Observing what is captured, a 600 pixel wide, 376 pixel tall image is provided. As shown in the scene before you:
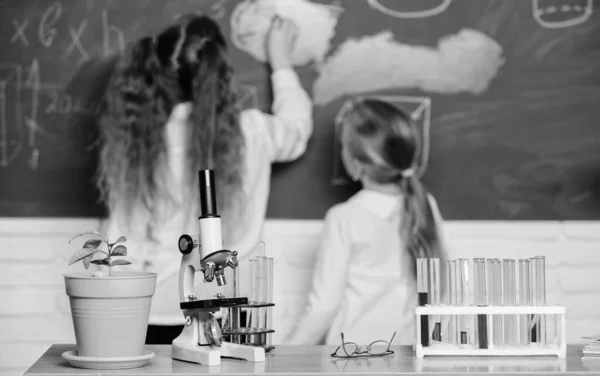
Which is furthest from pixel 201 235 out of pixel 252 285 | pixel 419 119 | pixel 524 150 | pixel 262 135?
pixel 524 150

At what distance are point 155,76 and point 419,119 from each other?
1039 millimetres

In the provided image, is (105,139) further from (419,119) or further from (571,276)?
(571,276)

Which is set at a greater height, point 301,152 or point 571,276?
point 301,152

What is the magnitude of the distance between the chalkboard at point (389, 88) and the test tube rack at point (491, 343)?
127cm

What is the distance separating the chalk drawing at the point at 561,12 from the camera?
3293mm

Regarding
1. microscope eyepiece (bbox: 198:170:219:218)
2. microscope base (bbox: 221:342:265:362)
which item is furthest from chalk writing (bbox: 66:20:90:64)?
microscope base (bbox: 221:342:265:362)

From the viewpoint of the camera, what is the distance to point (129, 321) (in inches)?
71.9

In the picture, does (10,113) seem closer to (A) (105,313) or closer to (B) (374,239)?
(B) (374,239)

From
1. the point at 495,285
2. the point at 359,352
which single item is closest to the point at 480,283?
the point at 495,285

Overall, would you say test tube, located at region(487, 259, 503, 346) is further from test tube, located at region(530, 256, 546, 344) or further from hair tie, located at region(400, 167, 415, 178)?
hair tie, located at region(400, 167, 415, 178)

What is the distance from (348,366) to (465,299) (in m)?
0.36

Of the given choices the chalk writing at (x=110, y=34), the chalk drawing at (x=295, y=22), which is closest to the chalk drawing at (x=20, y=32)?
the chalk writing at (x=110, y=34)

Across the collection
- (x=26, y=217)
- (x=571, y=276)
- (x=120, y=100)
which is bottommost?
(x=571, y=276)

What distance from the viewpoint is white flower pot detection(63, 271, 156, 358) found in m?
1.80
